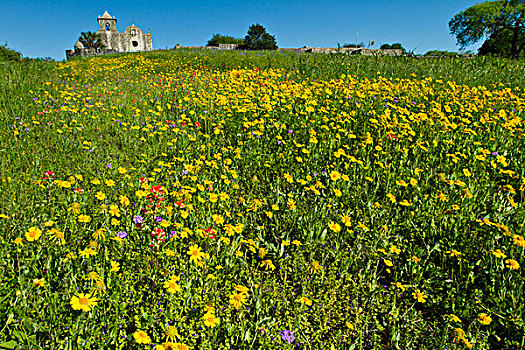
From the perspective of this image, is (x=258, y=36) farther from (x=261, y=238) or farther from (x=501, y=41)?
(x=261, y=238)

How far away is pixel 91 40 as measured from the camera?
72.8 meters

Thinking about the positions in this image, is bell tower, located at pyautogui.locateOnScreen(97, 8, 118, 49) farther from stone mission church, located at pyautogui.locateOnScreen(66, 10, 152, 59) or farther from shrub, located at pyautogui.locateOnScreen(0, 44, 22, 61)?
shrub, located at pyautogui.locateOnScreen(0, 44, 22, 61)

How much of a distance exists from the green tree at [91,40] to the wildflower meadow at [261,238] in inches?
3328

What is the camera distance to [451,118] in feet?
17.4

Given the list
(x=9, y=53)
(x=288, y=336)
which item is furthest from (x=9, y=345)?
(x=9, y=53)

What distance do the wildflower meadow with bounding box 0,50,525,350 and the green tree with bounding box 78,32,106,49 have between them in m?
84.5

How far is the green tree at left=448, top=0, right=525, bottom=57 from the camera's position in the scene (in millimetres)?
36031

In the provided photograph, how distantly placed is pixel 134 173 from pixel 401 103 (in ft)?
18.0

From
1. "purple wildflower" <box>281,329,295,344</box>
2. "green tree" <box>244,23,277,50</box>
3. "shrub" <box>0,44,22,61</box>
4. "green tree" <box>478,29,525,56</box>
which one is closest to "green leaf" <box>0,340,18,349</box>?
"purple wildflower" <box>281,329,295,344</box>

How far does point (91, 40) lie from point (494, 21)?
276 feet

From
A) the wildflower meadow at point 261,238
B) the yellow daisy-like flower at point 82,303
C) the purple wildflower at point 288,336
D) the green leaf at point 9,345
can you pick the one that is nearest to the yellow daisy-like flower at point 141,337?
the wildflower meadow at point 261,238

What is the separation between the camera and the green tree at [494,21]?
118 feet

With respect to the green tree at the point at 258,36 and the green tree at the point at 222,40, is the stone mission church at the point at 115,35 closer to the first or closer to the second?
the green tree at the point at 222,40

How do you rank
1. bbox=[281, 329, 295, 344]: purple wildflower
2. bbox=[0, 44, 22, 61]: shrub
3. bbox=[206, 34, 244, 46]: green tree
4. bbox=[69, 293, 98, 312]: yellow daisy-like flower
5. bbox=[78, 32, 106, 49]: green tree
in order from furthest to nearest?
bbox=[78, 32, 106, 49]: green tree, bbox=[206, 34, 244, 46]: green tree, bbox=[0, 44, 22, 61]: shrub, bbox=[281, 329, 295, 344]: purple wildflower, bbox=[69, 293, 98, 312]: yellow daisy-like flower
